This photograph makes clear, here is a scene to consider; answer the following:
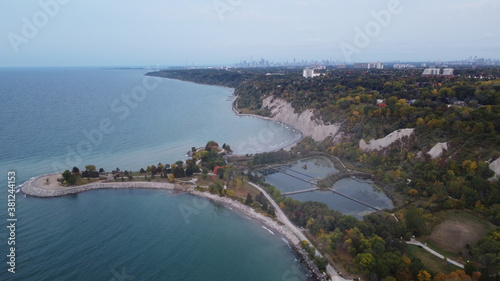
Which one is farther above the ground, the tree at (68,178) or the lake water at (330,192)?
the tree at (68,178)

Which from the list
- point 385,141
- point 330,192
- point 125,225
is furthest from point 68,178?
point 385,141

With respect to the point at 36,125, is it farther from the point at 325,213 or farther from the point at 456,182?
the point at 456,182

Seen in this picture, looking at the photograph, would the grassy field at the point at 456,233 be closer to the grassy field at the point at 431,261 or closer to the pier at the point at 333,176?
the grassy field at the point at 431,261

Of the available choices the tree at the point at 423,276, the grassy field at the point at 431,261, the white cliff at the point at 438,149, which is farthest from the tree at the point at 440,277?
the white cliff at the point at 438,149

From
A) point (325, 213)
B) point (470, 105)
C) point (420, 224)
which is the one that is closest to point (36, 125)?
point (325, 213)

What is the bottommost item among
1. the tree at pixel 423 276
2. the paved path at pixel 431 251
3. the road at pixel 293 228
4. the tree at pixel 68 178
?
the road at pixel 293 228
